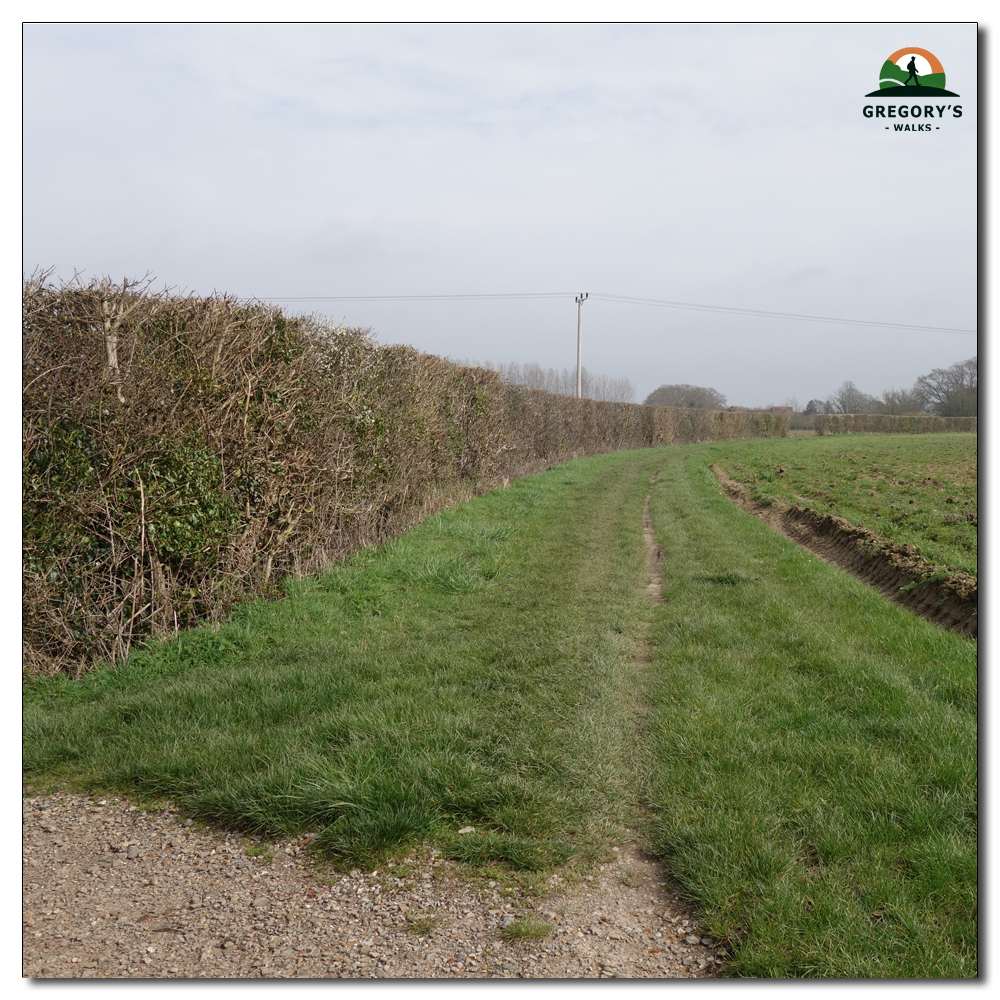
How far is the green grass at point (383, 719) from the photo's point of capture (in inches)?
120

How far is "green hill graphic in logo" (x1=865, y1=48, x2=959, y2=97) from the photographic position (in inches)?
127

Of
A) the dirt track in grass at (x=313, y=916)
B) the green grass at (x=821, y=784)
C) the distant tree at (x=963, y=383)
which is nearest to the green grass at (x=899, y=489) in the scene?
the distant tree at (x=963, y=383)

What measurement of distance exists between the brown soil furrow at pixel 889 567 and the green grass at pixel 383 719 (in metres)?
2.66

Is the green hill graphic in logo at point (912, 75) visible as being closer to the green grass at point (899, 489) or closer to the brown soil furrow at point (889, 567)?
the green grass at point (899, 489)

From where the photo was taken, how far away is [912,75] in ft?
10.9

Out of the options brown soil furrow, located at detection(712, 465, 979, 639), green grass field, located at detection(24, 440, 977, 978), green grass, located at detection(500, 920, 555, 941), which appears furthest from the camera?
brown soil furrow, located at detection(712, 465, 979, 639)

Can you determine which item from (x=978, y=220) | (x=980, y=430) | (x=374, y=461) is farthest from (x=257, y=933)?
(x=374, y=461)

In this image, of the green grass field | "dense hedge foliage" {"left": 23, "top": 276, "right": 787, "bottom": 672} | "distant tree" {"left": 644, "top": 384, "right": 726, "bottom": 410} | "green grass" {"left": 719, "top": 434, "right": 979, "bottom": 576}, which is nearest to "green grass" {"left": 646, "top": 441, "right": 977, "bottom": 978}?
the green grass field

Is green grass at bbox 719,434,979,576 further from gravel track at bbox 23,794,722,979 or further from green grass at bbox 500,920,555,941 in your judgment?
green grass at bbox 500,920,555,941

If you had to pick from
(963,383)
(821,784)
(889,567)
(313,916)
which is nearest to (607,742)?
(821,784)

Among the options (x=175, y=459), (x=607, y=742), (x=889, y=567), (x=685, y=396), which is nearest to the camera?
(x=607, y=742)

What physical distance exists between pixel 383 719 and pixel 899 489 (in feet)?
44.0

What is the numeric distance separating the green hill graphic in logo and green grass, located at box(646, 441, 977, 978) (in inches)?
129

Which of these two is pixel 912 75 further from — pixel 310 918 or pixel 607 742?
pixel 310 918
